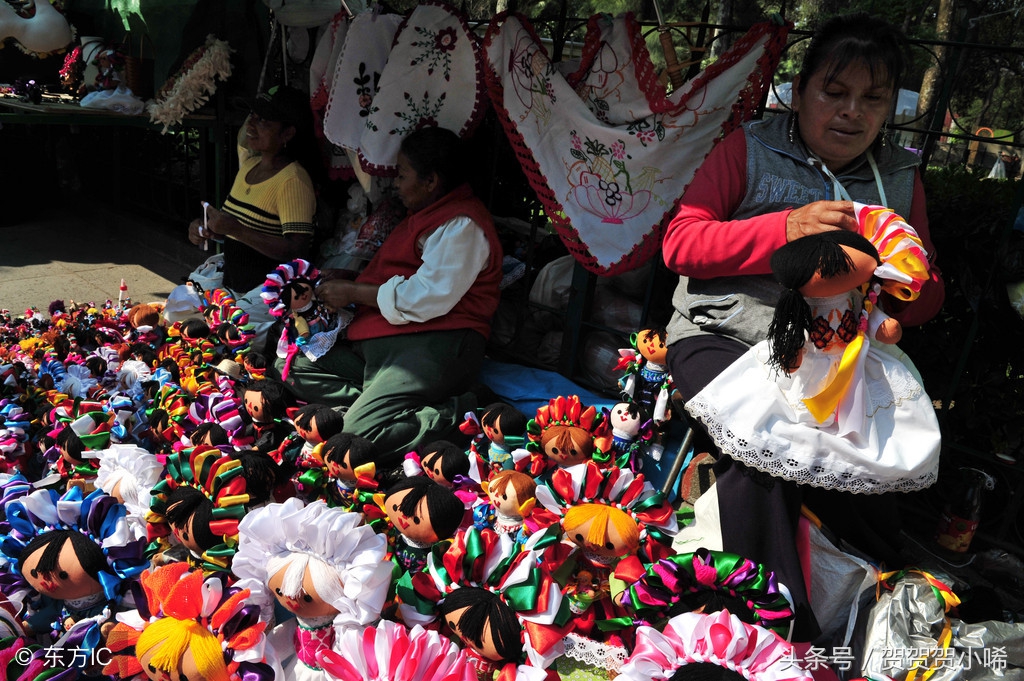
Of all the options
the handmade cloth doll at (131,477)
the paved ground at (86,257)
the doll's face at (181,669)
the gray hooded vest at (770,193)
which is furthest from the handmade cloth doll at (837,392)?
the paved ground at (86,257)

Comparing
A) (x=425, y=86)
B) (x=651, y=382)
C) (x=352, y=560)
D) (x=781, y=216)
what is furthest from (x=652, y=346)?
(x=425, y=86)

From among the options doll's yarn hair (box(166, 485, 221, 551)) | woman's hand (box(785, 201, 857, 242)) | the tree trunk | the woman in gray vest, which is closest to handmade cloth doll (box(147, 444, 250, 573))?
doll's yarn hair (box(166, 485, 221, 551))

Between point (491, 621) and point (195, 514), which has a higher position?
point (491, 621)

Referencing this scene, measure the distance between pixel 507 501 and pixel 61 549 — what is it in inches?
44.3

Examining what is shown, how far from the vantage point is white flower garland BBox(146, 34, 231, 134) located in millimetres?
4336

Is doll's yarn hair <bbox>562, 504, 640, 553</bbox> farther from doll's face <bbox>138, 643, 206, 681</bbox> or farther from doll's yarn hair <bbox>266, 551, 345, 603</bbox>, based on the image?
doll's face <bbox>138, 643, 206, 681</bbox>

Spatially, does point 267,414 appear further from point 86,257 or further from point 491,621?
point 86,257

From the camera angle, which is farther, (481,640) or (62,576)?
(62,576)

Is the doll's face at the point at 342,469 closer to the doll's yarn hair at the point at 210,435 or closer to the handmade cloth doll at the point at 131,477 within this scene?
the doll's yarn hair at the point at 210,435

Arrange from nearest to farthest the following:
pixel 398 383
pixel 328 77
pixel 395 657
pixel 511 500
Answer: pixel 395 657
pixel 511 500
pixel 398 383
pixel 328 77

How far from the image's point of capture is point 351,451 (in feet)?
7.65

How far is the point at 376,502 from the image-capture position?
2262 millimetres

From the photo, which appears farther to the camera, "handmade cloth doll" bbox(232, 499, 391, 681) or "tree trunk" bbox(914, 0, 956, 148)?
"tree trunk" bbox(914, 0, 956, 148)

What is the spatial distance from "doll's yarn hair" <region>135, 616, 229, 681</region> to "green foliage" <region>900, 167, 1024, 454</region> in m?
2.29
